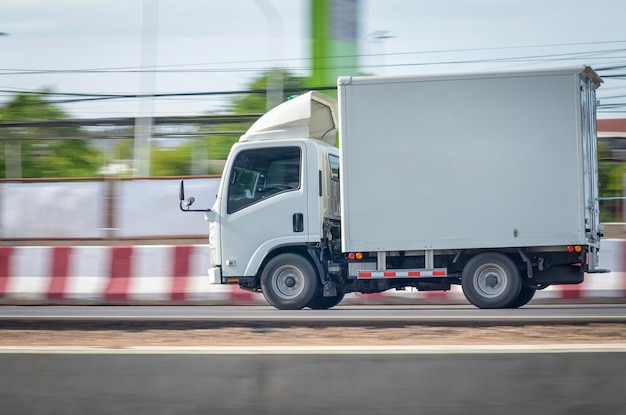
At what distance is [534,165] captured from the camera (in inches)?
446

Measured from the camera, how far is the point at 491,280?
11695mm

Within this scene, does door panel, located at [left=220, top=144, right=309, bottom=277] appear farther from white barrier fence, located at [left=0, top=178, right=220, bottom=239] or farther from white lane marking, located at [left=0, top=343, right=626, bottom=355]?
white lane marking, located at [left=0, top=343, right=626, bottom=355]

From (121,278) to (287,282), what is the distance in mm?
3554

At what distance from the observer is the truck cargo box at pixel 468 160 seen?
1128cm

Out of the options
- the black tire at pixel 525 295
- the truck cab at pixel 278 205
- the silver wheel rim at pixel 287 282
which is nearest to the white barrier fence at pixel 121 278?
the black tire at pixel 525 295

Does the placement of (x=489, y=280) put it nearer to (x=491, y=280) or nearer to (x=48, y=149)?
(x=491, y=280)

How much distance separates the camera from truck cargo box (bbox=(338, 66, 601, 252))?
1128cm

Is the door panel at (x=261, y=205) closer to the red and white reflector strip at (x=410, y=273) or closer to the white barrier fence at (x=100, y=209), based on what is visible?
the red and white reflector strip at (x=410, y=273)

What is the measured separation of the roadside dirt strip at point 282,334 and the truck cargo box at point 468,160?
8.80 ft

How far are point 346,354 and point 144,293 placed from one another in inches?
425

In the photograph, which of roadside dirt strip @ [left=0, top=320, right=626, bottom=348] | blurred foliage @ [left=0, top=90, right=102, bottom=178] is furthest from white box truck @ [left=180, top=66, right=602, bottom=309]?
blurred foliage @ [left=0, top=90, right=102, bottom=178]

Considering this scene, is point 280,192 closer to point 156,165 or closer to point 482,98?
point 482,98

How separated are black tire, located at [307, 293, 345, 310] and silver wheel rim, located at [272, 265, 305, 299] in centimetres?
54

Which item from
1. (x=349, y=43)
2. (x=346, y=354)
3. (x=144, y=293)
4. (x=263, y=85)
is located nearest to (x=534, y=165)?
(x=144, y=293)
